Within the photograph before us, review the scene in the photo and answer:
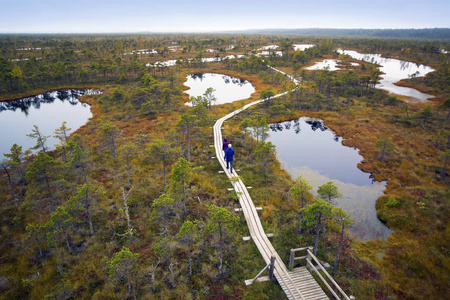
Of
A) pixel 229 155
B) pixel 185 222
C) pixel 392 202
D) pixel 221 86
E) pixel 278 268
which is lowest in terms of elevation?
pixel 392 202

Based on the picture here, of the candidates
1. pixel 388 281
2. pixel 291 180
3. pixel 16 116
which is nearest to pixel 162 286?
pixel 388 281

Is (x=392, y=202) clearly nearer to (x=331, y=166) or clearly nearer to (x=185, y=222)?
(x=331, y=166)

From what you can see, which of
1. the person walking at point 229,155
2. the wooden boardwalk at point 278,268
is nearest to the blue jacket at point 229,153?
the person walking at point 229,155

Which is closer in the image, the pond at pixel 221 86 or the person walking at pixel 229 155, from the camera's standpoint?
the person walking at pixel 229 155

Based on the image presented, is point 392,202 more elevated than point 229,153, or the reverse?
point 229,153

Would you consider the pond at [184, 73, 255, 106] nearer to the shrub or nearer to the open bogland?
the open bogland

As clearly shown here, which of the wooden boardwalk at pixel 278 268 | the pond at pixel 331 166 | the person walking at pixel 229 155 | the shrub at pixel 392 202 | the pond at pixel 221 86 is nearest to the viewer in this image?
the wooden boardwalk at pixel 278 268

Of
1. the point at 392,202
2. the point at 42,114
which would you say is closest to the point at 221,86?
the point at 42,114

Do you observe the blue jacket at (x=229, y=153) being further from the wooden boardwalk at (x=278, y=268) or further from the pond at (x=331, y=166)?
the pond at (x=331, y=166)
